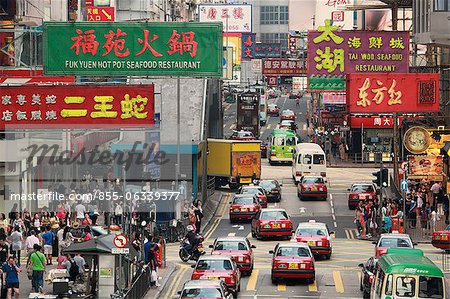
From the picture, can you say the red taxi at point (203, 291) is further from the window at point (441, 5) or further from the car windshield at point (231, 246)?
the window at point (441, 5)

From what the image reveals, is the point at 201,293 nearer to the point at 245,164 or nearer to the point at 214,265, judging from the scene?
the point at 214,265

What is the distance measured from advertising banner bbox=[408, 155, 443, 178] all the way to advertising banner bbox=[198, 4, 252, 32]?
12893 cm

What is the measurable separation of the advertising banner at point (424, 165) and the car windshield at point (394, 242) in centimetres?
1878

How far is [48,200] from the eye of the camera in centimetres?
5184

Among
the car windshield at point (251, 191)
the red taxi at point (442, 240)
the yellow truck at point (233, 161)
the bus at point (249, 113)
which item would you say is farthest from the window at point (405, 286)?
the bus at point (249, 113)

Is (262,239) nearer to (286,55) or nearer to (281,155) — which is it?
(281,155)

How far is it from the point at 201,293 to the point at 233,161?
3844cm

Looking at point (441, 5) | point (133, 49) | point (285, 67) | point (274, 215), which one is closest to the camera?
point (133, 49)

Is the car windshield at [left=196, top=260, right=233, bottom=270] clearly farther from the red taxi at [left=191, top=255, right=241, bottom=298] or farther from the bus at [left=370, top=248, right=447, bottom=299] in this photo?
the bus at [left=370, top=248, right=447, bottom=299]

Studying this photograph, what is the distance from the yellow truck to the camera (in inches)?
2714

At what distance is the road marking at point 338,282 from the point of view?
38469 millimetres

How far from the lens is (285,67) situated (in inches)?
3775

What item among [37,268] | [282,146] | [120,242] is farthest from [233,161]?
[120,242]

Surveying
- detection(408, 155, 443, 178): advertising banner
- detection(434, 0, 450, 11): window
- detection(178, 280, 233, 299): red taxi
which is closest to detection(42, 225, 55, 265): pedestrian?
detection(178, 280, 233, 299): red taxi
